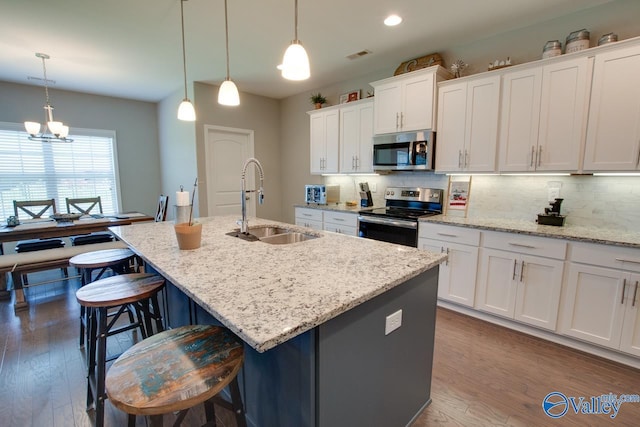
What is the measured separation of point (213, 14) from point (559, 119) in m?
3.08

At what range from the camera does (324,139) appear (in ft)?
14.1

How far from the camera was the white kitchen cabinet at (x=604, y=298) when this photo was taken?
1.98 metres

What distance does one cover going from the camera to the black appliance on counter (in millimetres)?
3098

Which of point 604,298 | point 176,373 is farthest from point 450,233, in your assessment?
point 176,373

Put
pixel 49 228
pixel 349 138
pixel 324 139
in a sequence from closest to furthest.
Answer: pixel 49 228
pixel 349 138
pixel 324 139

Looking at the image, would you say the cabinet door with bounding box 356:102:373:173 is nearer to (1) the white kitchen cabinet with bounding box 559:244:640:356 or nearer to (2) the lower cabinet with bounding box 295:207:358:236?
(2) the lower cabinet with bounding box 295:207:358:236

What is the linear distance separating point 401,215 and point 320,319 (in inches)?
96.5

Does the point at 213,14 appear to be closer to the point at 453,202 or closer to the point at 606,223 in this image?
the point at 453,202

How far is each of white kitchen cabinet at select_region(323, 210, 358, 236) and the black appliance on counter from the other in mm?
121

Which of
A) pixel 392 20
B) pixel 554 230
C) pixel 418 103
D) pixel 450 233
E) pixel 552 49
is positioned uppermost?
pixel 392 20

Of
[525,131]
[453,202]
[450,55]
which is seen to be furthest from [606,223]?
[450,55]

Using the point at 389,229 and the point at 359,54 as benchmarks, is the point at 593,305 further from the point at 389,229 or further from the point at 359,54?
the point at 359,54

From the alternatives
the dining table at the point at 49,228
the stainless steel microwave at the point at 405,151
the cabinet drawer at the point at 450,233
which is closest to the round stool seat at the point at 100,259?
the dining table at the point at 49,228

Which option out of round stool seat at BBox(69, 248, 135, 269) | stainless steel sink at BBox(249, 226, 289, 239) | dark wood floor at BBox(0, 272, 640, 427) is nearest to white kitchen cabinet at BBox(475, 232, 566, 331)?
dark wood floor at BBox(0, 272, 640, 427)
